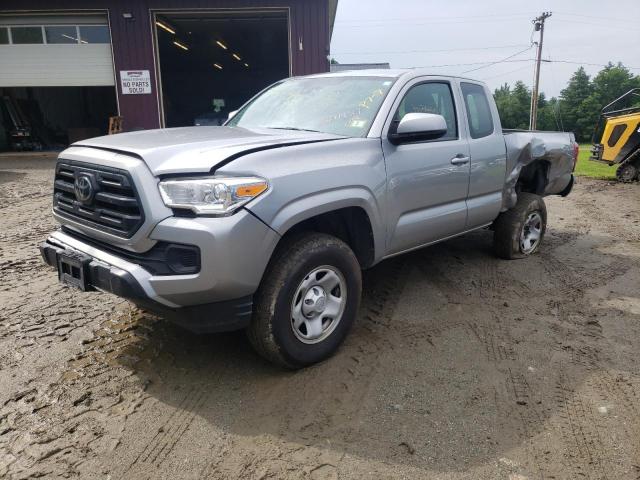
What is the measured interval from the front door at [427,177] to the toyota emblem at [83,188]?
1994mm

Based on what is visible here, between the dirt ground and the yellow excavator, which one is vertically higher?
the yellow excavator

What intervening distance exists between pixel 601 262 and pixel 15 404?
19.4 feet

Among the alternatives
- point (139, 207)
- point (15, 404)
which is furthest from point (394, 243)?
point (15, 404)

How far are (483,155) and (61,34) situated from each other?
57.8 ft

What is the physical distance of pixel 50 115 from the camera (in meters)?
23.0

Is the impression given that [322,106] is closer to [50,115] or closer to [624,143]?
[624,143]

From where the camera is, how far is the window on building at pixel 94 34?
17016mm

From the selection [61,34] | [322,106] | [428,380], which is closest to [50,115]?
[61,34]

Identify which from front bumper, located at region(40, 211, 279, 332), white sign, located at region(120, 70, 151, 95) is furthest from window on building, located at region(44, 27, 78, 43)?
front bumper, located at region(40, 211, 279, 332)

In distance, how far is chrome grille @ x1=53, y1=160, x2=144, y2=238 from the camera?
9.12ft

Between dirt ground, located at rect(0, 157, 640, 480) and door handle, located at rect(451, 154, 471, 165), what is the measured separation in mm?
1233

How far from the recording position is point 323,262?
3168mm

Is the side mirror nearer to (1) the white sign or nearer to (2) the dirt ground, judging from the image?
(2) the dirt ground

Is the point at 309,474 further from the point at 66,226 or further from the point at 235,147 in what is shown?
the point at 66,226
